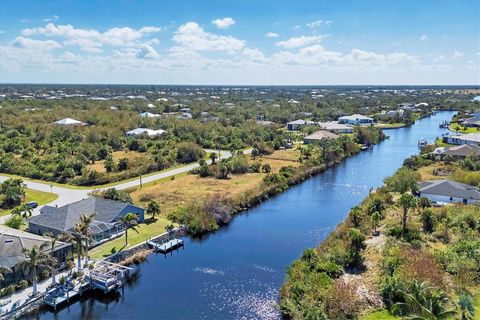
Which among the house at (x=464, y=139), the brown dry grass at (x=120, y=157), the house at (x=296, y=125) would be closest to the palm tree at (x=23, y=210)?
the brown dry grass at (x=120, y=157)

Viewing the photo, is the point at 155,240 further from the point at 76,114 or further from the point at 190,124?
the point at 76,114

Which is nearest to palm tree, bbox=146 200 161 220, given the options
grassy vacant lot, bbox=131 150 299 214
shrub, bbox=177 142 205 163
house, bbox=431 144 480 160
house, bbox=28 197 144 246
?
house, bbox=28 197 144 246

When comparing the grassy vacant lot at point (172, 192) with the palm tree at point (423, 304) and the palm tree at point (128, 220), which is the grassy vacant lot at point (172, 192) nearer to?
the palm tree at point (128, 220)

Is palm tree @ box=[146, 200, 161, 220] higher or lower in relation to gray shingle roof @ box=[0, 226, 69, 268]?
lower

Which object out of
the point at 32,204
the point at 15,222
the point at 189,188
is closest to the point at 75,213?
the point at 15,222

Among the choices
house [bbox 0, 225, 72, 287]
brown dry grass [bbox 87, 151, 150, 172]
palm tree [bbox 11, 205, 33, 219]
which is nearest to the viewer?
house [bbox 0, 225, 72, 287]

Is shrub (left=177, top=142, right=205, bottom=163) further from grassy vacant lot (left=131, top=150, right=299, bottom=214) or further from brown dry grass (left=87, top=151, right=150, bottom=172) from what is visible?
grassy vacant lot (left=131, top=150, right=299, bottom=214)

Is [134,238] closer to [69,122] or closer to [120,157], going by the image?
[120,157]
